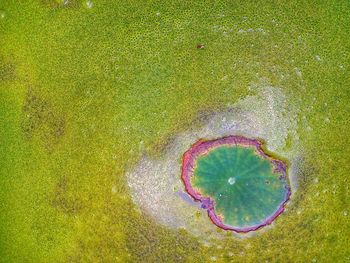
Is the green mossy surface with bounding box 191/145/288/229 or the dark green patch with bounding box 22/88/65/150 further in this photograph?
the dark green patch with bounding box 22/88/65/150

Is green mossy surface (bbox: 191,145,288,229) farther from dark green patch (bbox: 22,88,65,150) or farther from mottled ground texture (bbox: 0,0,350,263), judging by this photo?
dark green patch (bbox: 22,88,65,150)

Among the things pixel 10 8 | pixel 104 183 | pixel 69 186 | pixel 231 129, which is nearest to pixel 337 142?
pixel 231 129

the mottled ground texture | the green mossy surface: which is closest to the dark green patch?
the mottled ground texture

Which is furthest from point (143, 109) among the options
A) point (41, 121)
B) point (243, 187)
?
point (243, 187)

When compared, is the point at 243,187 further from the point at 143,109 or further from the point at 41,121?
the point at 41,121

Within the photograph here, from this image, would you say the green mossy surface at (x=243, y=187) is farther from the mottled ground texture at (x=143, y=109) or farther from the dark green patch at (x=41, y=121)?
the dark green patch at (x=41, y=121)
